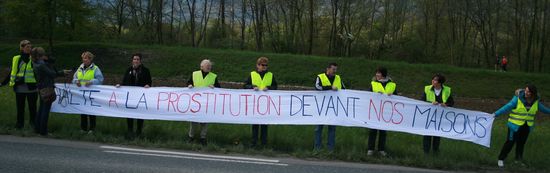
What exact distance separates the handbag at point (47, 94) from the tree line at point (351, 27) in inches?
1472

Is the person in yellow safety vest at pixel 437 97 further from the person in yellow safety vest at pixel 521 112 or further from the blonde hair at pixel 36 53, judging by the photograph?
the blonde hair at pixel 36 53

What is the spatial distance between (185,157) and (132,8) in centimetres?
4298

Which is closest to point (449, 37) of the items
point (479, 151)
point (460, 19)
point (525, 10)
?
point (460, 19)

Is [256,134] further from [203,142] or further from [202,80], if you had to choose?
[202,80]

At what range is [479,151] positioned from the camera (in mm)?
10750

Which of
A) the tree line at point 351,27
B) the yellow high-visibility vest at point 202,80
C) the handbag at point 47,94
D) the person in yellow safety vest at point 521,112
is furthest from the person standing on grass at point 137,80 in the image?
the tree line at point 351,27

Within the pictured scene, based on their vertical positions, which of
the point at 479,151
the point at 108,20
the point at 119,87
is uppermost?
the point at 108,20

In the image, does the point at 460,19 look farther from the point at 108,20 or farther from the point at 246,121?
the point at 246,121

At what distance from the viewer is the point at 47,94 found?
10.2 meters

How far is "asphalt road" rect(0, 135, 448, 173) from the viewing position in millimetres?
7711

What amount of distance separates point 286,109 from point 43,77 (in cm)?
460

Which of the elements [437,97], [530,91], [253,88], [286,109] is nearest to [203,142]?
[253,88]

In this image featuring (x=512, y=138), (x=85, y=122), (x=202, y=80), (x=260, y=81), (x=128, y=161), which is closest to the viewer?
(x=128, y=161)

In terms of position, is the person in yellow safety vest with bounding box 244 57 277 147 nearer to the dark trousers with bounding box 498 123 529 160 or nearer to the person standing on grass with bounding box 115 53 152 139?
the person standing on grass with bounding box 115 53 152 139
